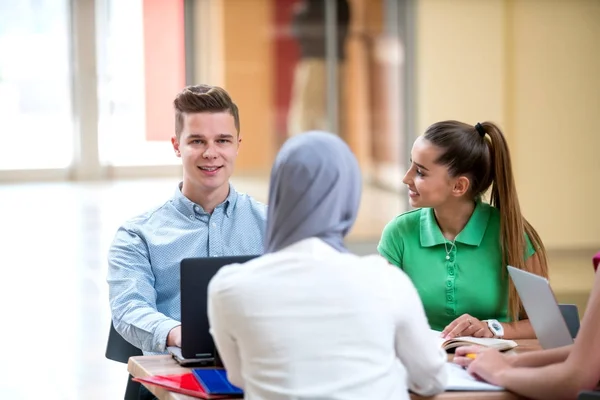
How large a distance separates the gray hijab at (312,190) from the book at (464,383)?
1.74 ft

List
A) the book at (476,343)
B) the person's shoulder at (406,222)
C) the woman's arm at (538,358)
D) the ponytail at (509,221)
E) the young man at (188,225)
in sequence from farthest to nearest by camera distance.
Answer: the person's shoulder at (406,222) → the ponytail at (509,221) → the young man at (188,225) → the book at (476,343) → the woman's arm at (538,358)

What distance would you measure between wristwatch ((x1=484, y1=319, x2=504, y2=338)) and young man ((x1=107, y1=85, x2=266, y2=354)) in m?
0.74

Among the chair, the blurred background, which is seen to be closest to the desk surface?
the chair

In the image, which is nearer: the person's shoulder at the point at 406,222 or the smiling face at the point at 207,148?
the smiling face at the point at 207,148

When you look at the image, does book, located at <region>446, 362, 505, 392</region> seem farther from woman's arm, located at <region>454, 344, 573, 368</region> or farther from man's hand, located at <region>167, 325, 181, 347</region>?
man's hand, located at <region>167, 325, 181, 347</region>

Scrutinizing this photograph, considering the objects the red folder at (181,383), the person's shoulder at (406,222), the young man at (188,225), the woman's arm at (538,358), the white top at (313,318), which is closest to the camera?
the white top at (313,318)

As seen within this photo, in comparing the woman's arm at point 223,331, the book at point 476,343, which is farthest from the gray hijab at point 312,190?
the book at point 476,343

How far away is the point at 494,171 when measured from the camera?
313cm

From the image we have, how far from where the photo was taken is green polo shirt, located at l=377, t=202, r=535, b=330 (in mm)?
3098

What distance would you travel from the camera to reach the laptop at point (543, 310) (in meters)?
2.38

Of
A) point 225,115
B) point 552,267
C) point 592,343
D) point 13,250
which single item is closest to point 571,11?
point 552,267

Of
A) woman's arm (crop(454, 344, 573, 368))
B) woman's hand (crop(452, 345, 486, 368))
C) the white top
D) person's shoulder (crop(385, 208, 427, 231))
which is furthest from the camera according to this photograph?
person's shoulder (crop(385, 208, 427, 231))

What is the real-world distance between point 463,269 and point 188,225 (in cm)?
87

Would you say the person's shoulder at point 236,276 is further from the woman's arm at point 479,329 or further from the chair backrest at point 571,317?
the chair backrest at point 571,317
